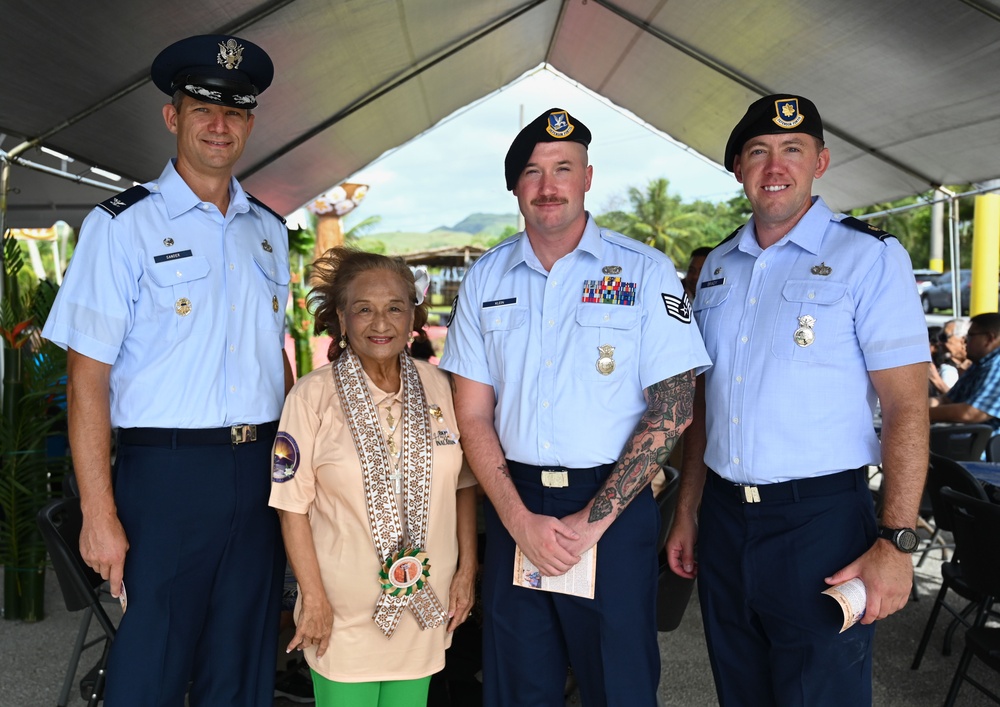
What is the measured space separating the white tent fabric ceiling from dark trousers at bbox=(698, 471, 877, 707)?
3.12 m

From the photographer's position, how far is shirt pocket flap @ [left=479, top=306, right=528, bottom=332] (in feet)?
7.50

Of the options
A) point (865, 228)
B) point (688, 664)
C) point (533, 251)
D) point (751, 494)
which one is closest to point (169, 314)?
point (533, 251)

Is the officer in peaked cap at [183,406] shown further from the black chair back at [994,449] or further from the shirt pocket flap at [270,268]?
the black chair back at [994,449]

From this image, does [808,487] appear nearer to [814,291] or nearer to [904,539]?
[904,539]

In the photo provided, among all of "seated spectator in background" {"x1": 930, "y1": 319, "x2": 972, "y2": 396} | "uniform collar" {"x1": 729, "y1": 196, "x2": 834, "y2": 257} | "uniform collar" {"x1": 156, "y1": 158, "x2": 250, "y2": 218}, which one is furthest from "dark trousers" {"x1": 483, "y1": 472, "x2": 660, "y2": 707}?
"seated spectator in background" {"x1": 930, "y1": 319, "x2": 972, "y2": 396}

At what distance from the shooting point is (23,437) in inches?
165

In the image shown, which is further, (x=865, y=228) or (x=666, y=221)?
(x=666, y=221)

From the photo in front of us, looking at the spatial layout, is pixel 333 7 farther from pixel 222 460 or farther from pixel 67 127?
pixel 222 460

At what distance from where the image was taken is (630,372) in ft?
7.12

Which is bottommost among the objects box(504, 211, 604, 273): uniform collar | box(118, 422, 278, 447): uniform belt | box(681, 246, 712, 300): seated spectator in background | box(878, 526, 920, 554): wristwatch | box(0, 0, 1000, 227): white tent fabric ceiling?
box(878, 526, 920, 554): wristwatch

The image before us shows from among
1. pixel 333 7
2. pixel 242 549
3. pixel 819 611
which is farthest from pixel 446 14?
pixel 819 611

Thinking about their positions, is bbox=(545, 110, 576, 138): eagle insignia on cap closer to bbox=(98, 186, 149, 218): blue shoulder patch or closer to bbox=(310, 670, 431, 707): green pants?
bbox=(98, 186, 149, 218): blue shoulder patch

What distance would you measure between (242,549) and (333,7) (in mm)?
3468

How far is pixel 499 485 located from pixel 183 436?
893 millimetres
